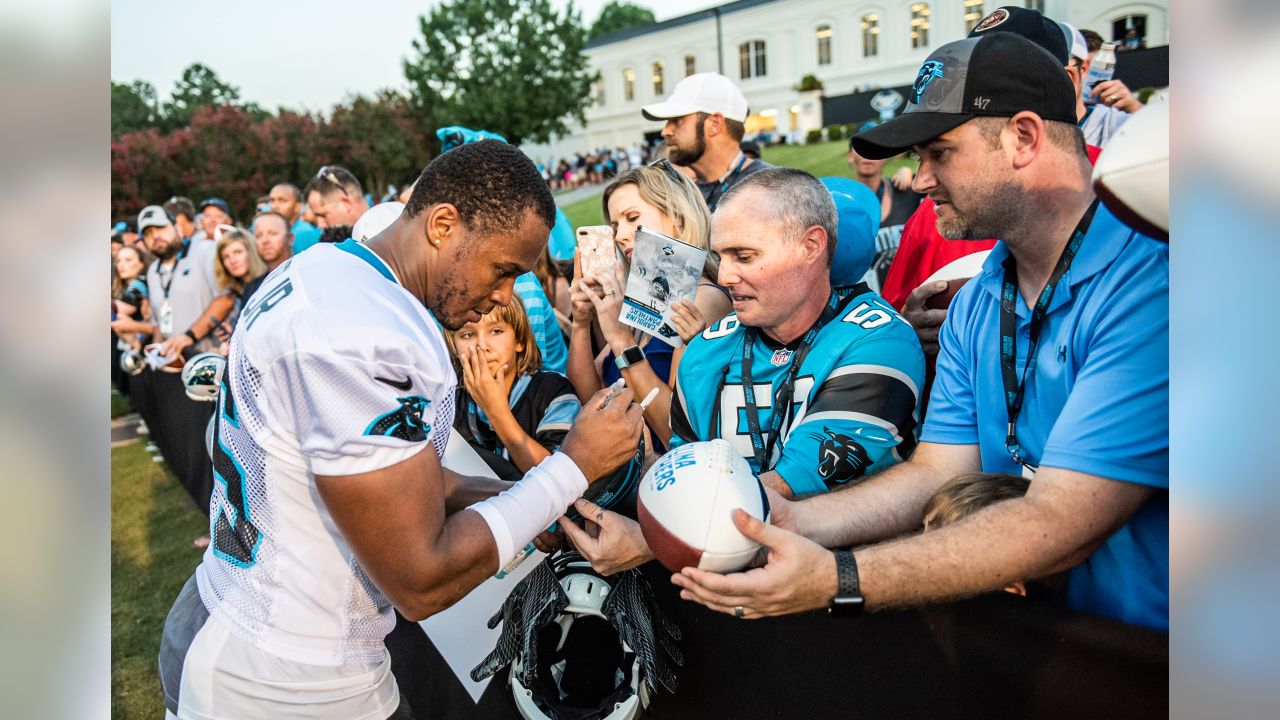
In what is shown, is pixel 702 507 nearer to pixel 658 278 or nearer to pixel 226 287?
pixel 658 278

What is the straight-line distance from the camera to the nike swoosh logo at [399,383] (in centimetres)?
177

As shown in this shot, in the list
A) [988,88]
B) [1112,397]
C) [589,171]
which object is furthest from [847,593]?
[589,171]

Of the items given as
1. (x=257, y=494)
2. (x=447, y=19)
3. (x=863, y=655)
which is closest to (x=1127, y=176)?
(x=863, y=655)

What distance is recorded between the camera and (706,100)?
18.0 feet

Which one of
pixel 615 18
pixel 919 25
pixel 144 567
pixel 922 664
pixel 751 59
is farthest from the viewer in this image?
pixel 615 18

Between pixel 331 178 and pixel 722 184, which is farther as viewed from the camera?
pixel 331 178

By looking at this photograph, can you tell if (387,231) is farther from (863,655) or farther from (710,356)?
(863,655)

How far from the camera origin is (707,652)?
250 cm

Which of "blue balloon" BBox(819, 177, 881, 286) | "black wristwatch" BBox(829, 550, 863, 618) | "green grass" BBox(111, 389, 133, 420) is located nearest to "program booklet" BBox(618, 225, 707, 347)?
"blue balloon" BBox(819, 177, 881, 286)

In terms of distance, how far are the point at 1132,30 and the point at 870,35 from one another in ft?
158

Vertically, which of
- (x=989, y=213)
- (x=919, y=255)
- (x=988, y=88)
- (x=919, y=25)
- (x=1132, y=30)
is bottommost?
(x=919, y=255)

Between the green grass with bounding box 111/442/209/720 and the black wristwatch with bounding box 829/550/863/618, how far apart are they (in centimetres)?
404

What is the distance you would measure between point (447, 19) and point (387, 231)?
60.1m

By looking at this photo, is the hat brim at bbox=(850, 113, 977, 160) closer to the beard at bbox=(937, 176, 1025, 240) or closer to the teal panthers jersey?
the beard at bbox=(937, 176, 1025, 240)
